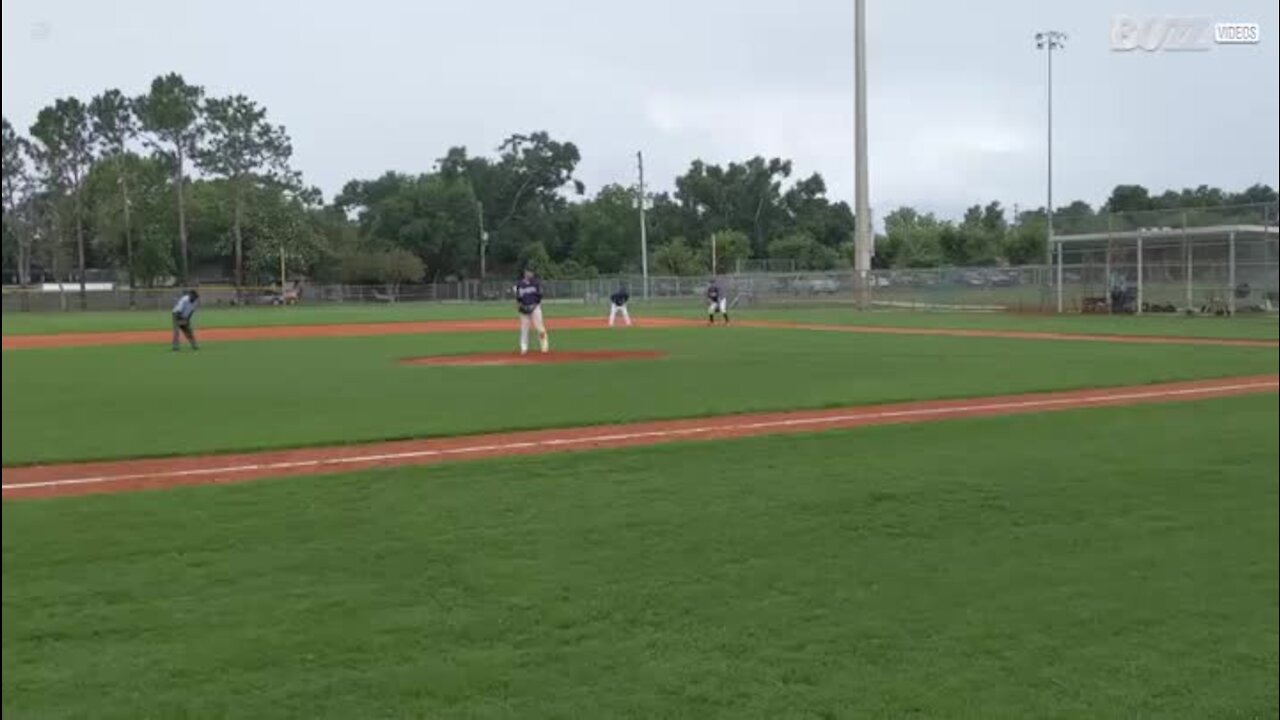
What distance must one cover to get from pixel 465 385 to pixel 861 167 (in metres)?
42.9

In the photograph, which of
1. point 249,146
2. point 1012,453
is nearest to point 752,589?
point 1012,453

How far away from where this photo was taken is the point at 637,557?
6.31 m

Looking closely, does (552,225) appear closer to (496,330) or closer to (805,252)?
(805,252)

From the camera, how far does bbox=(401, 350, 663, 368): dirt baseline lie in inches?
901

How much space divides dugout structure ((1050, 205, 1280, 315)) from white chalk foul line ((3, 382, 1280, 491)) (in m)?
24.7

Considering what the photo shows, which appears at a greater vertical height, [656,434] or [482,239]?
[482,239]

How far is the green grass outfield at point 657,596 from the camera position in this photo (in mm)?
4238

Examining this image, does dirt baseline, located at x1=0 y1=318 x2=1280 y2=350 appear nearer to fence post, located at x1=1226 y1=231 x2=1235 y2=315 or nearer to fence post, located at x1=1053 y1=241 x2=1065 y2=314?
fence post, located at x1=1226 y1=231 x2=1235 y2=315

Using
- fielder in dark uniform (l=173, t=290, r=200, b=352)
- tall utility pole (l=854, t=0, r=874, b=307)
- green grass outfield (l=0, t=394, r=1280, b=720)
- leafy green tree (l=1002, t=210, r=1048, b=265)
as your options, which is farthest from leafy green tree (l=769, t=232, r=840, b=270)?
green grass outfield (l=0, t=394, r=1280, b=720)

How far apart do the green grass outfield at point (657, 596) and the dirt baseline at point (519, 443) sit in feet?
2.55

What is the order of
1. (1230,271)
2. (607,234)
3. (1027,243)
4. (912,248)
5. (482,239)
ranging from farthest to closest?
(607,234) < (482,239) < (912,248) < (1027,243) < (1230,271)

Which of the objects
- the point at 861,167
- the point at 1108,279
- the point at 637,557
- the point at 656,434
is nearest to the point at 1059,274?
the point at 1108,279

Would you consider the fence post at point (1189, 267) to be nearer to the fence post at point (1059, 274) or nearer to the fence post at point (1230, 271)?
the fence post at point (1230, 271)

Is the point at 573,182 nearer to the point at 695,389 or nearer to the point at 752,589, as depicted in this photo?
the point at 695,389
